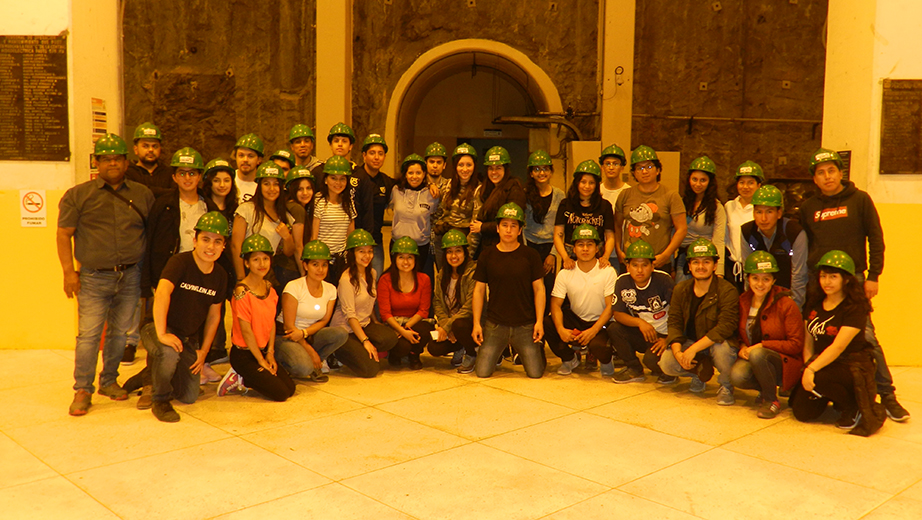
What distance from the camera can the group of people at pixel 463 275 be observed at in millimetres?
5000

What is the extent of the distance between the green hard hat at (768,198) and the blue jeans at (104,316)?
176 inches

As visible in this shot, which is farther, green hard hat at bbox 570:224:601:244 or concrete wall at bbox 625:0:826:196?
concrete wall at bbox 625:0:826:196

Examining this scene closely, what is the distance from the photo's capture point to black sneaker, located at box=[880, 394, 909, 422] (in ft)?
16.4

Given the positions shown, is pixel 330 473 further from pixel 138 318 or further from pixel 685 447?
pixel 138 318

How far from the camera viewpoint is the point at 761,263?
16.9 feet

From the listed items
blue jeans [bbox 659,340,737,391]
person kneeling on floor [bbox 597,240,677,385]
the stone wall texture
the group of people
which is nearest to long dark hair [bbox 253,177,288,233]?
the group of people

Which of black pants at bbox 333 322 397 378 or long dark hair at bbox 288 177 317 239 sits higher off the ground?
long dark hair at bbox 288 177 317 239

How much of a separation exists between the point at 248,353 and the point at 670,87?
8866mm

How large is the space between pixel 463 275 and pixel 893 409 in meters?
3.34

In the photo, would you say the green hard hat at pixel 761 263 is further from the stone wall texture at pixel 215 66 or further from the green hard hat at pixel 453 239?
the stone wall texture at pixel 215 66

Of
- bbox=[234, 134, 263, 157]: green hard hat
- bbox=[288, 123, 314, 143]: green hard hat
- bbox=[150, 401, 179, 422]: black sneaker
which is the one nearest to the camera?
bbox=[150, 401, 179, 422]: black sneaker

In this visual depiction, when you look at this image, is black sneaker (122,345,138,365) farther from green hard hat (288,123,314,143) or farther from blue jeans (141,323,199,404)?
green hard hat (288,123,314,143)

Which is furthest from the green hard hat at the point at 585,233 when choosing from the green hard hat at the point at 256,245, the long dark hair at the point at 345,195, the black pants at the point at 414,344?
the green hard hat at the point at 256,245

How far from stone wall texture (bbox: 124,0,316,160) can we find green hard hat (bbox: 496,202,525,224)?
6.57 metres
